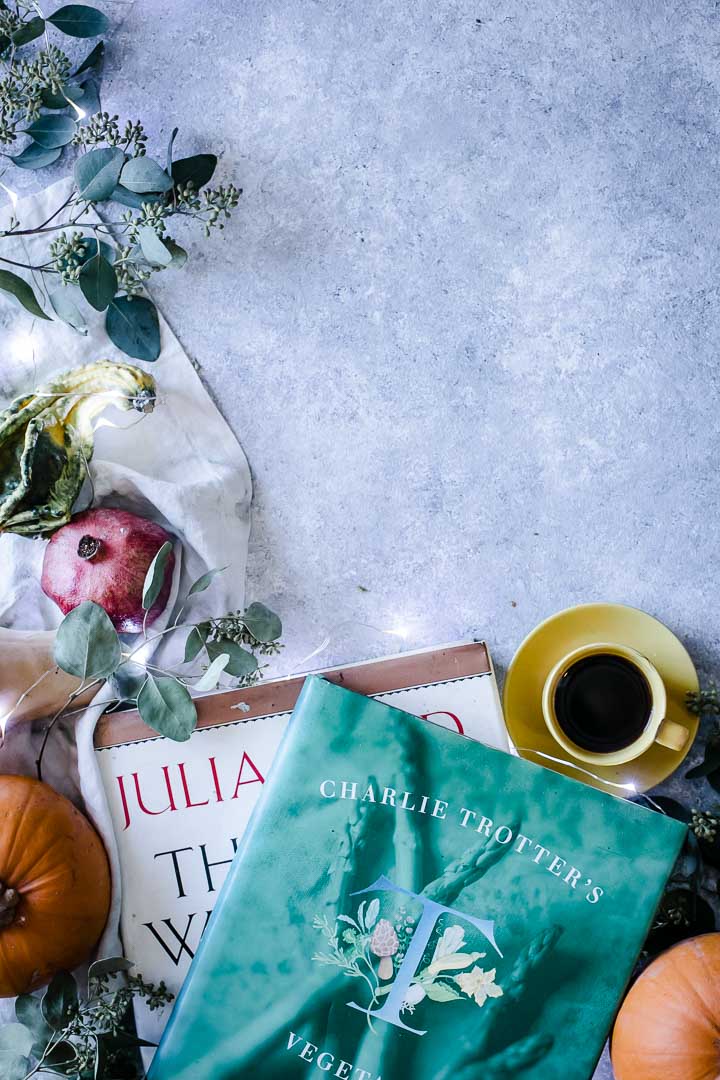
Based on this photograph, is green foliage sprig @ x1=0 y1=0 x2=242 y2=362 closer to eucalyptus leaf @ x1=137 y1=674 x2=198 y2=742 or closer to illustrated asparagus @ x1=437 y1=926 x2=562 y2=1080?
eucalyptus leaf @ x1=137 y1=674 x2=198 y2=742

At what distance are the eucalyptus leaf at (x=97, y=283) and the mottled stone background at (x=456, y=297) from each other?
0.10m

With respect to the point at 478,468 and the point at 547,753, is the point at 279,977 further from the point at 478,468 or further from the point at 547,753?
the point at 478,468

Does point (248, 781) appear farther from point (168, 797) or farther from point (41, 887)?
point (41, 887)

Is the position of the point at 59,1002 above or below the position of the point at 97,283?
below

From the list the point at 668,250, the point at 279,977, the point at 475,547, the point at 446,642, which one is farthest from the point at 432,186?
the point at 279,977

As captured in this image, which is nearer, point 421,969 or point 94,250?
point 421,969

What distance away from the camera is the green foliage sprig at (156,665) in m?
0.88

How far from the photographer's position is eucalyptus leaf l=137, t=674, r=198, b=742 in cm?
90

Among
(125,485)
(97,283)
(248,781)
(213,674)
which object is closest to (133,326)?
(97,283)

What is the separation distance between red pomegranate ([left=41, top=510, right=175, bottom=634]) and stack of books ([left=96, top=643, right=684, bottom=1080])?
0.21 meters

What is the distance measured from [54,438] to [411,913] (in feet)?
1.99

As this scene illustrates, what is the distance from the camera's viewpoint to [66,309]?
A: 1003mm

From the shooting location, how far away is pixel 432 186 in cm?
103

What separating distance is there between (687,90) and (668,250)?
18 cm
